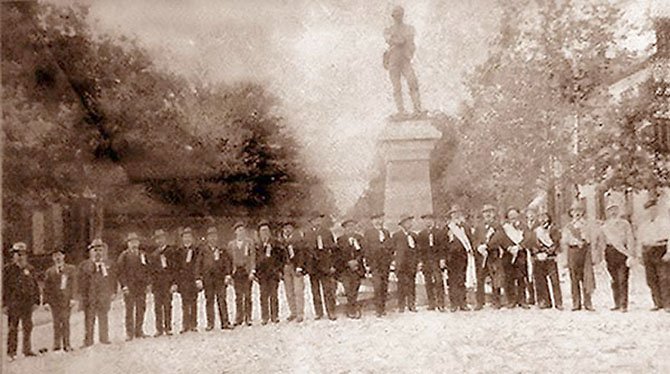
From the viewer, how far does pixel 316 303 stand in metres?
3.77

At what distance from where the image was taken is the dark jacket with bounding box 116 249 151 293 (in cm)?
378

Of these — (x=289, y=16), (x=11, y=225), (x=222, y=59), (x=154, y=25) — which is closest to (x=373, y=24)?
(x=289, y=16)

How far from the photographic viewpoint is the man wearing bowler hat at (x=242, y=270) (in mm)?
3748

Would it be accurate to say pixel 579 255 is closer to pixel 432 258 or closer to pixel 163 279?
pixel 432 258

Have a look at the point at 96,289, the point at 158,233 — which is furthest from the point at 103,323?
the point at 158,233

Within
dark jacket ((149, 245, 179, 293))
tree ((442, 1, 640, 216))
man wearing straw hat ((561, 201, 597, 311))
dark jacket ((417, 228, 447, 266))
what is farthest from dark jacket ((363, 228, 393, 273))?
dark jacket ((149, 245, 179, 293))

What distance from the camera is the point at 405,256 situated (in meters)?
3.83

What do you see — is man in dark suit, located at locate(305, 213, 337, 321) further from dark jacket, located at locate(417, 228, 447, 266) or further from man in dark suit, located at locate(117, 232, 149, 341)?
man in dark suit, located at locate(117, 232, 149, 341)

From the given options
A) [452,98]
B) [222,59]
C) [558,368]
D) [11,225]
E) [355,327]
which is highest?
[222,59]

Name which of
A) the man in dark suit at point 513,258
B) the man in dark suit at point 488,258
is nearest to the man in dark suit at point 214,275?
the man in dark suit at point 488,258

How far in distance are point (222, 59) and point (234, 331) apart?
1401mm

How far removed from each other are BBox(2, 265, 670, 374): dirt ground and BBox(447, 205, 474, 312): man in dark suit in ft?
0.29

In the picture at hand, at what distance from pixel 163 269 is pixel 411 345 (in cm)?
134

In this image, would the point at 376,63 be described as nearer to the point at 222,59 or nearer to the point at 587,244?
the point at 222,59
